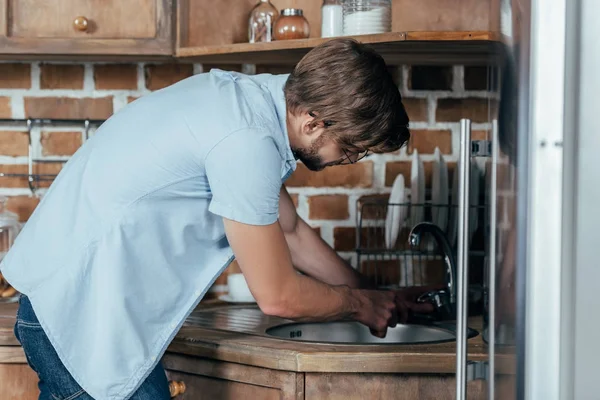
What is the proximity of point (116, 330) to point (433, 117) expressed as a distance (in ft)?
3.60

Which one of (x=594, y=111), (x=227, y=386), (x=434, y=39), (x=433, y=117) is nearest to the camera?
(x=594, y=111)

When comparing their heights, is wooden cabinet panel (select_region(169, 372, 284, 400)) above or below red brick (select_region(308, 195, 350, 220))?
below

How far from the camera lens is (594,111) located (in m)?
0.68

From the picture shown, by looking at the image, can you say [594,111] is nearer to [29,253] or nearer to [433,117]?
[29,253]

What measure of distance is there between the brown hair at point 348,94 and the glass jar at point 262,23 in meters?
0.64

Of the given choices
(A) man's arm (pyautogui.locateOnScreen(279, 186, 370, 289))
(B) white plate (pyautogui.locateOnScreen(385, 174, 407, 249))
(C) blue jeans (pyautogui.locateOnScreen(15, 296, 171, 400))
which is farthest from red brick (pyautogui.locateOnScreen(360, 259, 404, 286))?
(C) blue jeans (pyautogui.locateOnScreen(15, 296, 171, 400))

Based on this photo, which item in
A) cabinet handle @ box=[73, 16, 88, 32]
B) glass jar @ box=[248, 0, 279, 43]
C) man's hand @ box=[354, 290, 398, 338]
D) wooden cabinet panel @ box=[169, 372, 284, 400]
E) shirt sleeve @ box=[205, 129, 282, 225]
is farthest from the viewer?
glass jar @ box=[248, 0, 279, 43]

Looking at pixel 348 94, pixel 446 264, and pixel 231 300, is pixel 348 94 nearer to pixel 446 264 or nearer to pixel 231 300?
pixel 446 264

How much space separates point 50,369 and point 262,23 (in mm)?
976

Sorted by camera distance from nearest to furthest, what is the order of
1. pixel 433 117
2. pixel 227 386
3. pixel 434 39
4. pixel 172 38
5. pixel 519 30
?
pixel 519 30 → pixel 227 386 → pixel 434 39 → pixel 172 38 → pixel 433 117

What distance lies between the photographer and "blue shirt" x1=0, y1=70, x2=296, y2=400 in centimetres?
145

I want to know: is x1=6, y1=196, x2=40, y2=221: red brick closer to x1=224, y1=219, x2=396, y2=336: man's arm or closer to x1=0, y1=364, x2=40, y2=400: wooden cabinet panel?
x1=0, y1=364, x2=40, y2=400: wooden cabinet panel

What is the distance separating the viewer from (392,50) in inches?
78.2

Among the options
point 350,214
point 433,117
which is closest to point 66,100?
point 350,214
